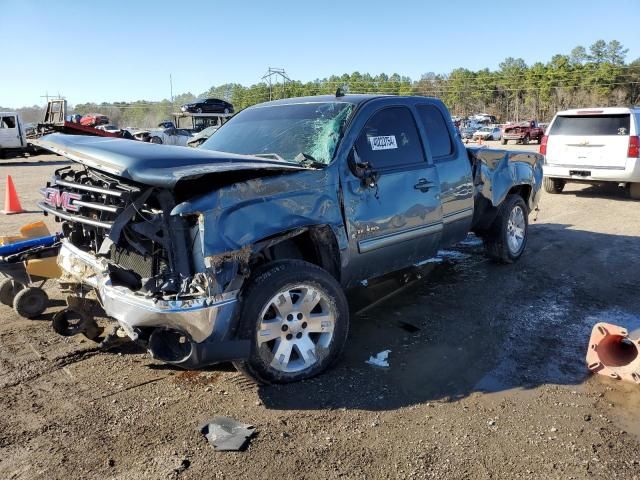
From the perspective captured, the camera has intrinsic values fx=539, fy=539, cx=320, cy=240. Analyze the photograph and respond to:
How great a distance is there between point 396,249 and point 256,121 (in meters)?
1.73

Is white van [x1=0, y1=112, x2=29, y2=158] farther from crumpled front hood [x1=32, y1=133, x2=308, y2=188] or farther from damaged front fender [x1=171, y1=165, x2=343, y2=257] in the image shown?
damaged front fender [x1=171, y1=165, x2=343, y2=257]

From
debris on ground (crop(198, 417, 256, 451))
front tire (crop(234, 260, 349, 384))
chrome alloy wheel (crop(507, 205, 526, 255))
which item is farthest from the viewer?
chrome alloy wheel (crop(507, 205, 526, 255))

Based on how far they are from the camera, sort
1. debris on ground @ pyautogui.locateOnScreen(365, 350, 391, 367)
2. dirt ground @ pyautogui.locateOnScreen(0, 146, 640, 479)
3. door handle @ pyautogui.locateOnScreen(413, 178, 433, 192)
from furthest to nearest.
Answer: door handle @ pyautogui.locateOnScreen(413, 178, 433, 192)
debris on ground @ pyautogui.locateOnScreen(365, 350, 391, 367)
dirt ground @ pyautogui.locateOnScreen(0, 146, 640, 479)

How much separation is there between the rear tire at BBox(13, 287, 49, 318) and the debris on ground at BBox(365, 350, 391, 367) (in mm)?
2989

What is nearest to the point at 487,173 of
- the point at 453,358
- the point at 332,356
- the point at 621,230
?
the point at 453,358

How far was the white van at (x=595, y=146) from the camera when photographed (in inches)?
427

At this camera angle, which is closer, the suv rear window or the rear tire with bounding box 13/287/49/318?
the rear tire with bounding box 13/287/49/318

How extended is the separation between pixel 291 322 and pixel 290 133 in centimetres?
167

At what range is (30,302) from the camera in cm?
480

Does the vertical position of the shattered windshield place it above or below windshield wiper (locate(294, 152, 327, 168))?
above

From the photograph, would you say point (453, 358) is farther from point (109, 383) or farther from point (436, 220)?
point (109, 383)

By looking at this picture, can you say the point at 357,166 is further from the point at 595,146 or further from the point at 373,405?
the point at 595,146

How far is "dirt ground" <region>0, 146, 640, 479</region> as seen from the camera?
286cm

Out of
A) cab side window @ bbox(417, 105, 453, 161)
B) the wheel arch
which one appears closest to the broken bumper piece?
the wheel arch
